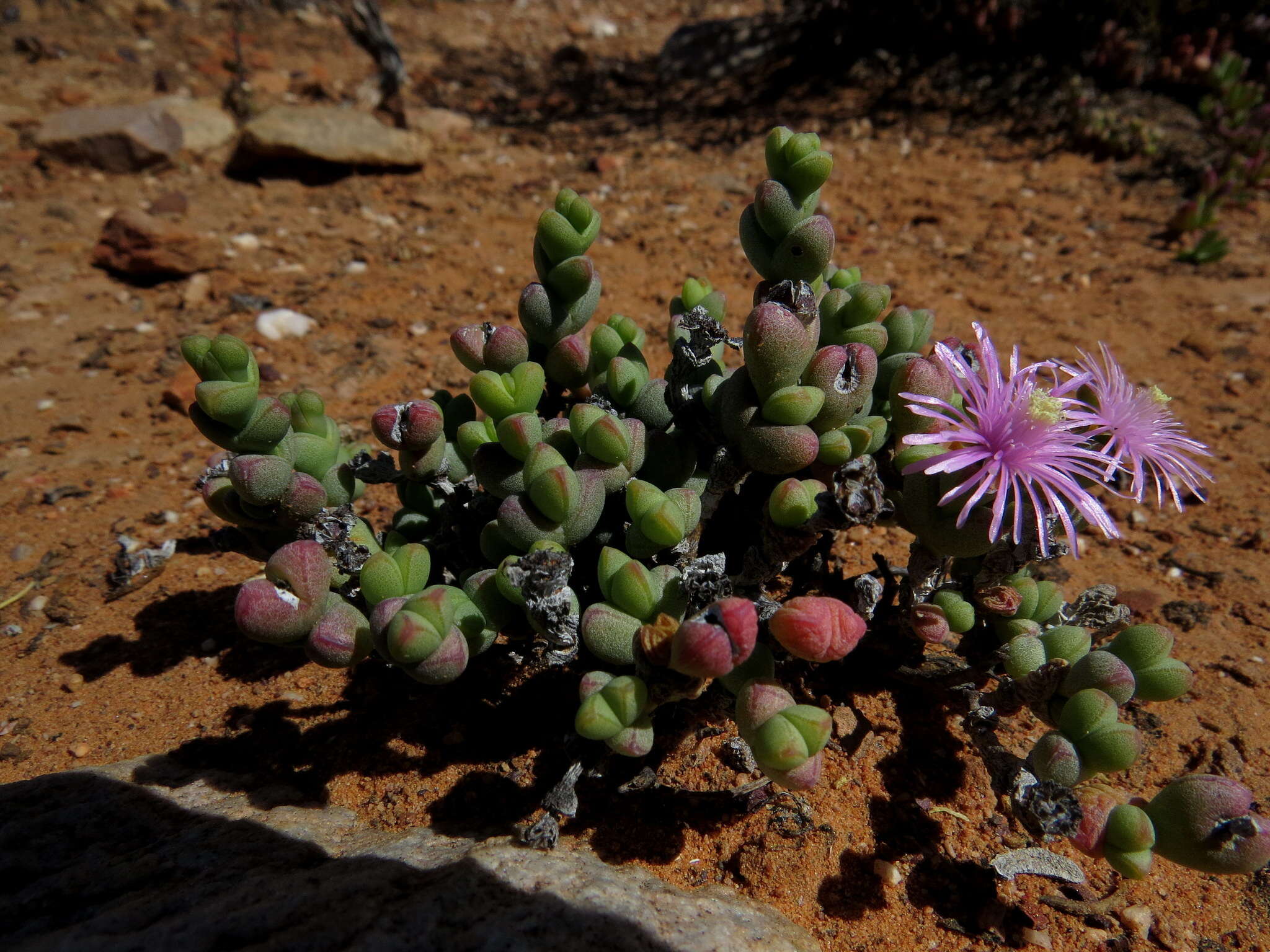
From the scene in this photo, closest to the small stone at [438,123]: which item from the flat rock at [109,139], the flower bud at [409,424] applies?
the flat rock at [109,139]

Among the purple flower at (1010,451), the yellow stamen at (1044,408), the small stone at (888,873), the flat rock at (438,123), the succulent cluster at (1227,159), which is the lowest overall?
the small stone at (888,873)

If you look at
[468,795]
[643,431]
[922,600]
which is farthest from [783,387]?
[468,795]

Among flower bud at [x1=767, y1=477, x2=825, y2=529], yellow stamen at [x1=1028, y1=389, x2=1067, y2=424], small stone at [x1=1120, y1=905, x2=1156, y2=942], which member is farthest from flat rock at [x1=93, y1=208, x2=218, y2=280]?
small stone at [x1=1120, y1=905, x2=1156, y2=942]

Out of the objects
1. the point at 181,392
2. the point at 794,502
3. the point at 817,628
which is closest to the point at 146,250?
the point at 181,392

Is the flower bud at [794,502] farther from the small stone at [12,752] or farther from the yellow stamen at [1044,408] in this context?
the small stone at [12,752]

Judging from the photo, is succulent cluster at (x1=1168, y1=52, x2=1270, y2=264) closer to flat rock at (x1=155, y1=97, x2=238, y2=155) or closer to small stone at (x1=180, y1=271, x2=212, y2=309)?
small stone at (x1=180, y1=271, x2=212, y2=309)

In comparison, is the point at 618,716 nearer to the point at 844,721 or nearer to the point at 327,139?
the point at 844,721
